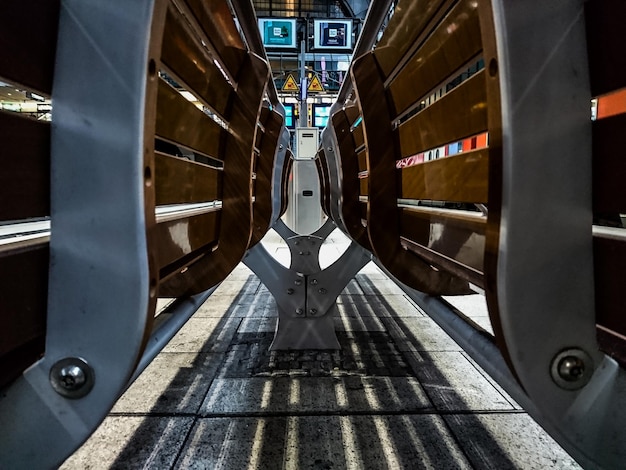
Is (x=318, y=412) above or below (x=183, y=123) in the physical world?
below

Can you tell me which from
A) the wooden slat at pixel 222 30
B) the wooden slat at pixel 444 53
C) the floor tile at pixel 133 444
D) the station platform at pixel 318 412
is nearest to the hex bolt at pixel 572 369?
the wooden slat at pixel 444 53

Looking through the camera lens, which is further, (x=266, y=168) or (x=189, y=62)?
(x=266, y=168)

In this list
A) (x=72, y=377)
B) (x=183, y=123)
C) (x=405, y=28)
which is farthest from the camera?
(x=405, y=28)

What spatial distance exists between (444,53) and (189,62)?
18.1 inches

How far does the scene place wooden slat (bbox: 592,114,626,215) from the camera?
1.68ft

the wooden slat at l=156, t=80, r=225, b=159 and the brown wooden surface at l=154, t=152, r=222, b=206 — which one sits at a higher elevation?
the wooden slat at l=156, t=80, r=225, b=159

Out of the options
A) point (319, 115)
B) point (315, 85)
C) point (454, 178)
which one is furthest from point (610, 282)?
point (319, 115)

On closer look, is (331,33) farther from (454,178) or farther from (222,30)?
(454,178)

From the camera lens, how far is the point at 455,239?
34.3 inches

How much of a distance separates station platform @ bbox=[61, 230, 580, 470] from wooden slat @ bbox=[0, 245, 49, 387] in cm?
96

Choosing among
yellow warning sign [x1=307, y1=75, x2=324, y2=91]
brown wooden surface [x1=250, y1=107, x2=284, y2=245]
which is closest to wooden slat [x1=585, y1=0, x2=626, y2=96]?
brown wooden surface [x1=250, y1=107, x2=284, y2=245]

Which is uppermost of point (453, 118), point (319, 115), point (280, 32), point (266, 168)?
point (280, 32)

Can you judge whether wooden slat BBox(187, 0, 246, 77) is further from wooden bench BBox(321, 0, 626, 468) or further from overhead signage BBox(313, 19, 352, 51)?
overhead signage BBox(313, 19, 352, 51)

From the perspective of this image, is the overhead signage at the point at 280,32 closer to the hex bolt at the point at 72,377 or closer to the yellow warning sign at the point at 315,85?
the yellow warning sign at the point at 315,85
